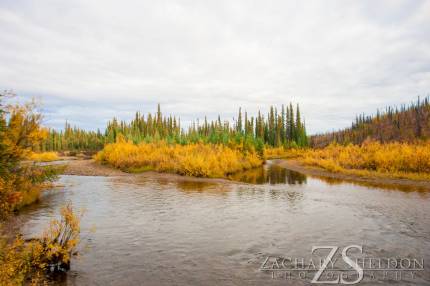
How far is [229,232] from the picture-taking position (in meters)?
10.8

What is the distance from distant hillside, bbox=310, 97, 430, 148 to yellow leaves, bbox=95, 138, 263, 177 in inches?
2586

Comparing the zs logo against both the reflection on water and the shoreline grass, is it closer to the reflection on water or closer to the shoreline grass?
the reflection on water

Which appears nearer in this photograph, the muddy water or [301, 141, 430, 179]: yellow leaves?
the muddy water

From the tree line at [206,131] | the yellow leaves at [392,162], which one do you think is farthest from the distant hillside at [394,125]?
the yellow leaves at [392,162]

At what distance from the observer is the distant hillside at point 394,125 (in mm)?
97481

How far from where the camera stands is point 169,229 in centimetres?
1117

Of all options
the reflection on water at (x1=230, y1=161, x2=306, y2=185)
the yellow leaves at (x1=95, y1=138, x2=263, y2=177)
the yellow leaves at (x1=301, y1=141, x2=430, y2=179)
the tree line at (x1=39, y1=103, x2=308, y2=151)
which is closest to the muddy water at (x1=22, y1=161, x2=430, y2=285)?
the reflection on water at (x1=230, y1=161, x2=306, y2=185)

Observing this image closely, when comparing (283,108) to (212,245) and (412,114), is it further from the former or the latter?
(212,245)

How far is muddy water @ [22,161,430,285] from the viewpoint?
287 inches

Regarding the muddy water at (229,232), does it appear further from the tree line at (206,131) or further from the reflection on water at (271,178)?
the tree line at (206,131)

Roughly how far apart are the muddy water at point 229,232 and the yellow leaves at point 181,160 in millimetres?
10370

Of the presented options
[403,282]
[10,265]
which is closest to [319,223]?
[403,282]

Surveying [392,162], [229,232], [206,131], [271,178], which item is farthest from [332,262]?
[206,131]

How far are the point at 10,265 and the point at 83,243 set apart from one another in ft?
13.4
